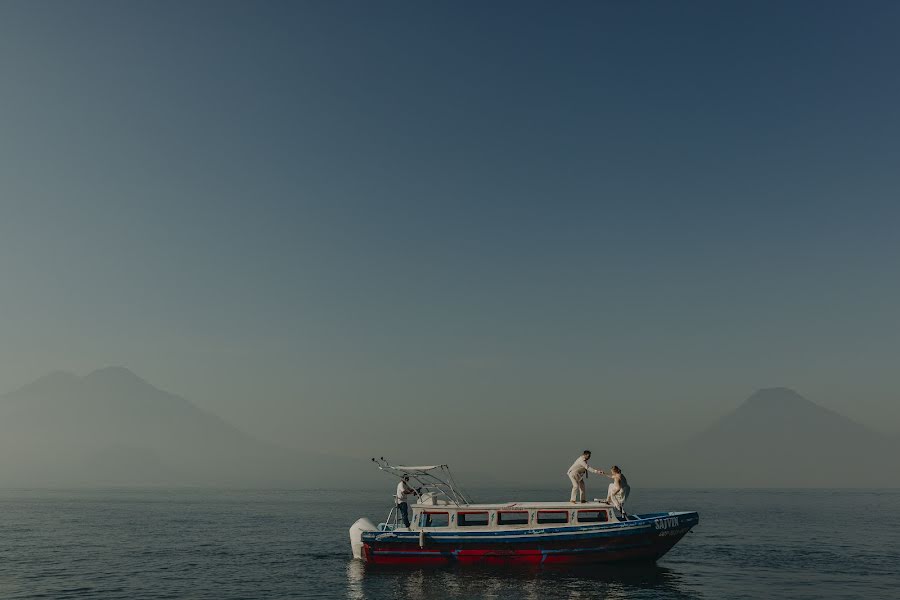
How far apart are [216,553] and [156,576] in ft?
36.2

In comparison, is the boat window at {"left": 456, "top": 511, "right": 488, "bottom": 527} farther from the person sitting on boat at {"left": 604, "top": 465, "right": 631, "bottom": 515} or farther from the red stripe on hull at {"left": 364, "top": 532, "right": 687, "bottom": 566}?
the person sitting on boat at {"left": 604, "top": 465, "right": 631, "bottom": 515}

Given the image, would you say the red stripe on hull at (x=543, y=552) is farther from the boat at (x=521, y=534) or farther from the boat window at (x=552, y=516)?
the boat window at (x=552, y=516)

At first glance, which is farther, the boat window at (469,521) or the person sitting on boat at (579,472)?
the boat window at (469,521)

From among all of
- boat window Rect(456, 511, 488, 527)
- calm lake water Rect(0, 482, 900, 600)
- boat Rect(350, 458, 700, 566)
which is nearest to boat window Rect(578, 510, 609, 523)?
boat Rect(350, 458, 700, 566)

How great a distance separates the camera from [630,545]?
3947 cm

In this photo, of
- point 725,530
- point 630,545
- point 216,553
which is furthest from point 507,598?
point 725,530

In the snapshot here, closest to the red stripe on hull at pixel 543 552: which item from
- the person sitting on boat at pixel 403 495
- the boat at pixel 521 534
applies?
the boat at pixel 521 534

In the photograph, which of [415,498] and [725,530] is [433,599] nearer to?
[415,498]

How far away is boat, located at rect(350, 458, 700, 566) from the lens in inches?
1555

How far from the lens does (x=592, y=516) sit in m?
40.2

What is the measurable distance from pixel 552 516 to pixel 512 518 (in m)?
2.44

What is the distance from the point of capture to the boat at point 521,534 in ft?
130

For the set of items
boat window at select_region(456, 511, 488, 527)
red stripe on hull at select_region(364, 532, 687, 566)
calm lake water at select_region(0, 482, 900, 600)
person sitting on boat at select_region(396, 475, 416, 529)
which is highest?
person sitting on boat at select_region(396, 475, 416, 529)

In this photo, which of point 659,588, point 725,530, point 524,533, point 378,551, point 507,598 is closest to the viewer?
point 507,598
